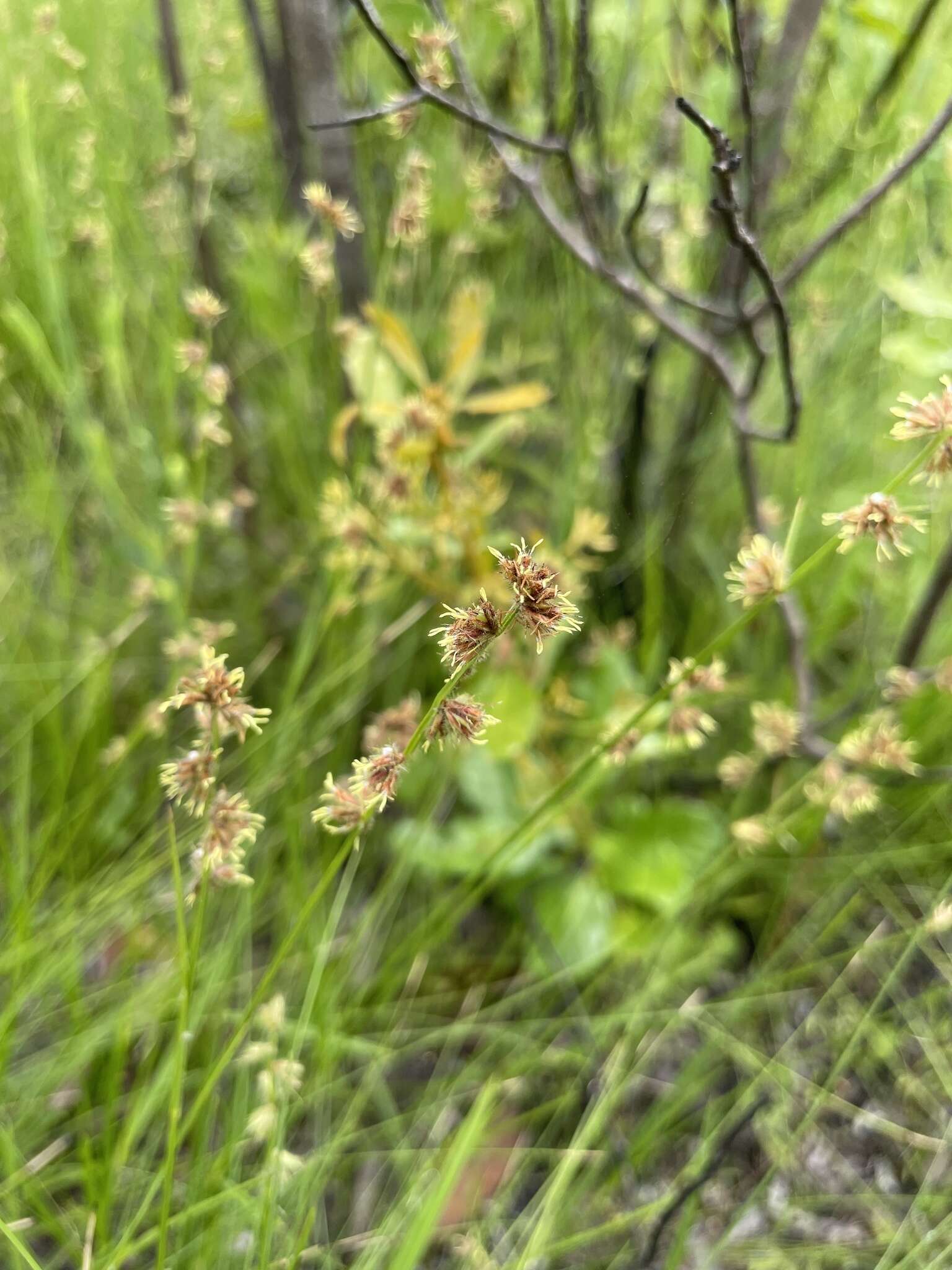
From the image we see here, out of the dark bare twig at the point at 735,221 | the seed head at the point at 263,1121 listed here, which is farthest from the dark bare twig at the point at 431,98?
the seed head at the point at 263,1121

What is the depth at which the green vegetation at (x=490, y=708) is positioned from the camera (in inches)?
24.3

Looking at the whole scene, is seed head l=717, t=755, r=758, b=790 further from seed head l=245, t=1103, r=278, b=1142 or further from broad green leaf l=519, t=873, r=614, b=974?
seed head l=245, t=1103, r=278, b=1142

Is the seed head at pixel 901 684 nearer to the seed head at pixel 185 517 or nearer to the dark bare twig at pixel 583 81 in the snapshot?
the dark bare twig at pixel 583 81

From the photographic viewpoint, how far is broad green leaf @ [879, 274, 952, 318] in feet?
1.87

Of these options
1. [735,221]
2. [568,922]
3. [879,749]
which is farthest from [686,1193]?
[735,221]

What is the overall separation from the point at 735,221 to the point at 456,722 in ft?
1.06

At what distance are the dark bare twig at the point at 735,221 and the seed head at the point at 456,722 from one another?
0.29 metres

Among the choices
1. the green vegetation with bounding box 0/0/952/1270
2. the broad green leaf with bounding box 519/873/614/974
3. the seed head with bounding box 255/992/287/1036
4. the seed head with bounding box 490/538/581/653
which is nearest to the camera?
the seed head with bounding box 490/538/581/653

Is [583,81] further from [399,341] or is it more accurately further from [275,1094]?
[275,1094]

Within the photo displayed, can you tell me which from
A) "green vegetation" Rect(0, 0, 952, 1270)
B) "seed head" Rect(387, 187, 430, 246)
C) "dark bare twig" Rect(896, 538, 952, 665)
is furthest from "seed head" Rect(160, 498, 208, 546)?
"dark bare twig" Rect(896, 538, 952, 665)

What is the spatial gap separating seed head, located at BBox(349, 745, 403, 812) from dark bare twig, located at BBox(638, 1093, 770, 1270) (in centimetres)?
42

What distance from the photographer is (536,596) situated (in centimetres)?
26

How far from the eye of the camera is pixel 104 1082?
0.65 metres

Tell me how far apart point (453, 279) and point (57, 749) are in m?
0.72
